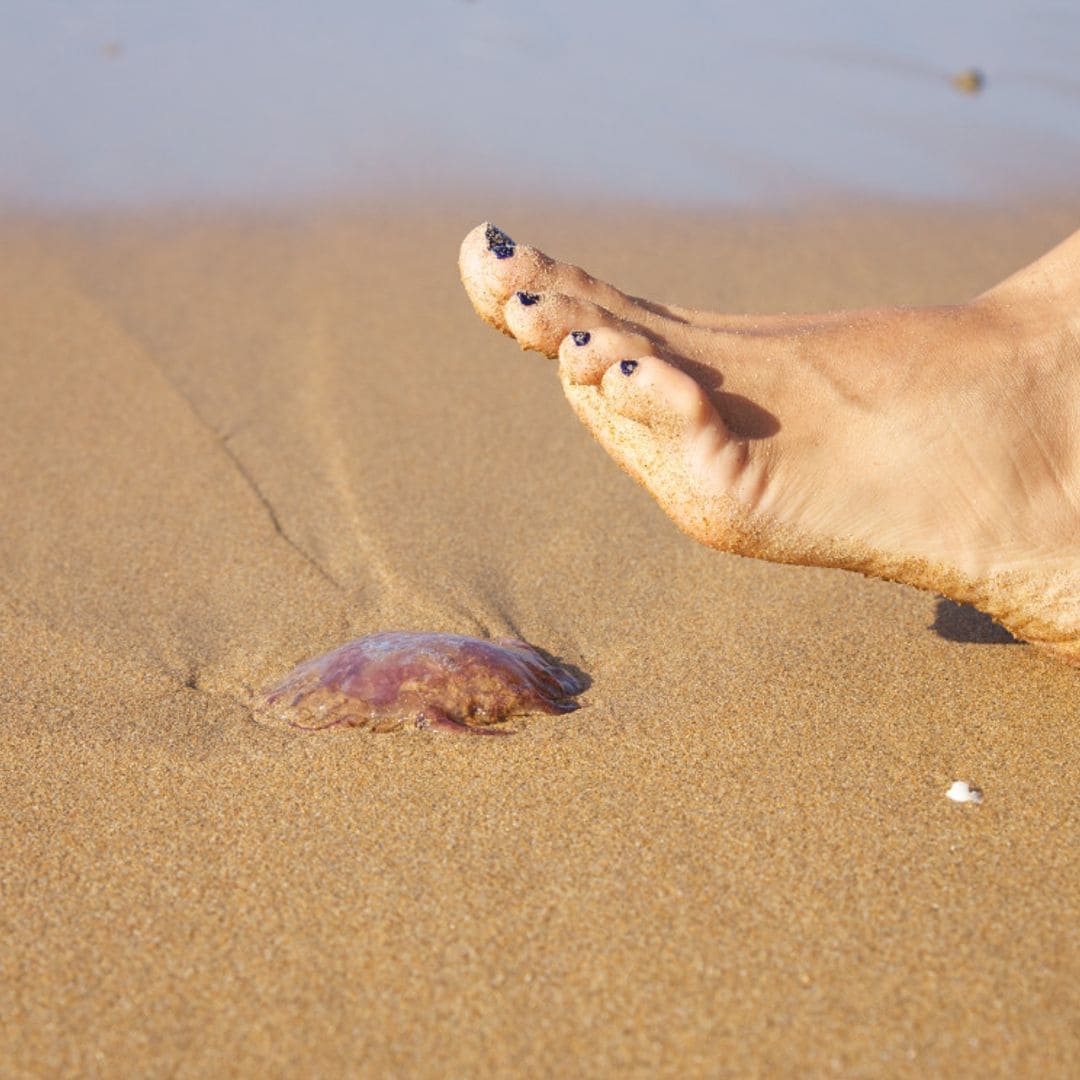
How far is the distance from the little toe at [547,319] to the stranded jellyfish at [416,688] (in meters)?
0.55

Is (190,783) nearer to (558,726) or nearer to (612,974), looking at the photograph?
(558,726)

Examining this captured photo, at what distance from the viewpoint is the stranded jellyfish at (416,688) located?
2.25 m

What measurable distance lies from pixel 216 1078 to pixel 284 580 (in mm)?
1498

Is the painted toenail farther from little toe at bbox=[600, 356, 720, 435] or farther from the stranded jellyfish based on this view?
the stranded jellyfish

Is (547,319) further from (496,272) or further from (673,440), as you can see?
(673,440)

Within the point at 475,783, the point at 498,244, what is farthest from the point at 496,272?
the point at 475,783

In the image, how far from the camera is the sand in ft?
5.08

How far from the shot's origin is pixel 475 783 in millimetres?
2037

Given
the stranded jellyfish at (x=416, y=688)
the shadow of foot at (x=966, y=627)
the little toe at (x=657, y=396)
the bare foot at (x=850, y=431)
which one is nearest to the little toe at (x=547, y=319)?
the bare foot at (x=850, y=431)

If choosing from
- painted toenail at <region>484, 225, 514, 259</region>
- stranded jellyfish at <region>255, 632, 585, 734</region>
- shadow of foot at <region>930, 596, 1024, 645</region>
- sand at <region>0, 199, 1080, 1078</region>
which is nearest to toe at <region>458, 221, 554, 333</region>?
painted toenail at <region>484, 225, 514, 259</region>

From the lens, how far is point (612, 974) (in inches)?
63.2

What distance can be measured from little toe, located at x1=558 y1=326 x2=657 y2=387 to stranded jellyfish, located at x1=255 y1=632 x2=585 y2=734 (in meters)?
0.52

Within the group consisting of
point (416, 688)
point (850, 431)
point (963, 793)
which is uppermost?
point (850, 431)

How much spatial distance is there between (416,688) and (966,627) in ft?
3.42
